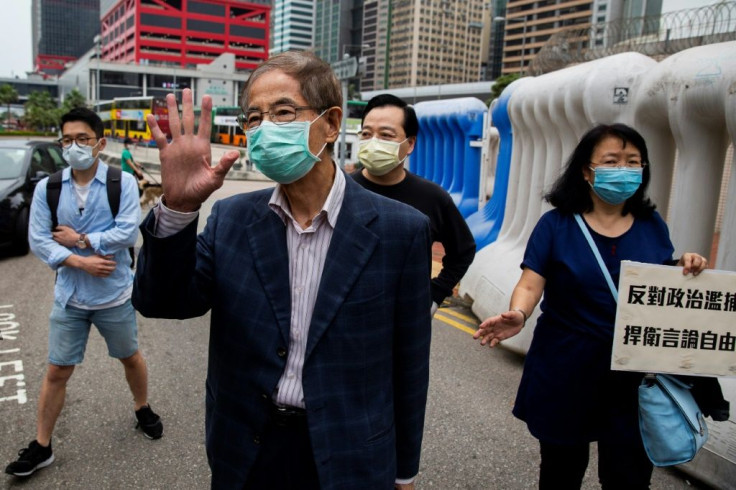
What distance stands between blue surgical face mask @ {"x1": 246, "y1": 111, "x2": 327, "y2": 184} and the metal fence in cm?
Result: 1236

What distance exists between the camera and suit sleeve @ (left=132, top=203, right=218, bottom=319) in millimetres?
1465

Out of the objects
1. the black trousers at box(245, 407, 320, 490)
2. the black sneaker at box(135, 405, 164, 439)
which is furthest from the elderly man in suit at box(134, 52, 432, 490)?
the black sneaker at box(135, 405, 164, 439)

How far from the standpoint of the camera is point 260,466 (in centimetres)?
169

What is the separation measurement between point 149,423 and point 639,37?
1458 cm

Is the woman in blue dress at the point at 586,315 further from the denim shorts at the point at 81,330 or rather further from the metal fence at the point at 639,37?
the metal fence at the point at 639,37

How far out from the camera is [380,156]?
3.35m

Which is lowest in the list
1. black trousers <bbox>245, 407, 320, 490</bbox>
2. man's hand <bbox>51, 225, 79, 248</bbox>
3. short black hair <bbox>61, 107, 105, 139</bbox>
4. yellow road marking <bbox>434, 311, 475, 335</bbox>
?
yellow road marking <bbox>434, 311, 475, 335</bbox>

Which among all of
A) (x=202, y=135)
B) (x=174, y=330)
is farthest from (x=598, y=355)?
(x=174, y=330)

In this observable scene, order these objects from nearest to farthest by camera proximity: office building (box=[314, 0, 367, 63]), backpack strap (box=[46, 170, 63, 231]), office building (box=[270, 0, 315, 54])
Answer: backpack strap (box=[46, 170, 63, 231])
office building (box=[314, 0, 367, 63])
office building (box=[270, 0, 315, 54])

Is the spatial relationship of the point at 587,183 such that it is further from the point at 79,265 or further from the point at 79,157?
the point at 79,157

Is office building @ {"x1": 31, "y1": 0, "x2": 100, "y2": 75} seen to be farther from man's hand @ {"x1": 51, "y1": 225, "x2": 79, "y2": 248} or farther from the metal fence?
man's hand @ {"x1": 51, "y1": 225, "x2": 79, "y2": 248}

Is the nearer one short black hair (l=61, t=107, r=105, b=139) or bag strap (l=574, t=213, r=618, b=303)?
bag strap (l=574, t=213, r=618, b=303)

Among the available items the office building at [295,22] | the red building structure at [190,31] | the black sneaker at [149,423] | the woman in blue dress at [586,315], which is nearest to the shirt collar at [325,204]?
the woman in blue dress at [586,315]

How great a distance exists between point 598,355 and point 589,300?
8.5 inches
